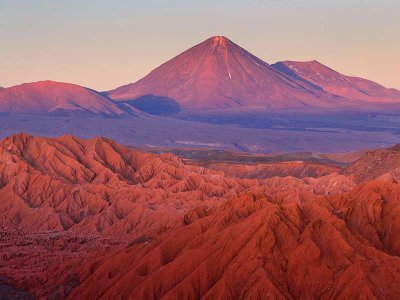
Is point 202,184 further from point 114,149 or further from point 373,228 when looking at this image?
point 373,228

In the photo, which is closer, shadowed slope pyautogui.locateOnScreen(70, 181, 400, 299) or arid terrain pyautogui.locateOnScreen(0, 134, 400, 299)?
shadowed slope pyautogui.locateOnScreen(70, 181, 400, 299)

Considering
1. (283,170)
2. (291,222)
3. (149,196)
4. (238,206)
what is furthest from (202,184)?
(291,222)

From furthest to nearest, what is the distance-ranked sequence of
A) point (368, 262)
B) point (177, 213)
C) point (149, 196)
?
point (149, 196)
point (177, 213)
point (368, 262)

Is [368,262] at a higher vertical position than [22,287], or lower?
higher

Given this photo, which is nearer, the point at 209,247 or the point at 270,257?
the point at 270,257

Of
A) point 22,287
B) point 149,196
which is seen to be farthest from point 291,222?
point 149,196

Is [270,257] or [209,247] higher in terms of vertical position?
[270,257]

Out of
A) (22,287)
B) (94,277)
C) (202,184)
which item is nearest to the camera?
(94,277)

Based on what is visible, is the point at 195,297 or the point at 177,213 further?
the point at 177,213

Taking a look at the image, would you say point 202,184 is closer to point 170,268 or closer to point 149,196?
point 149,196

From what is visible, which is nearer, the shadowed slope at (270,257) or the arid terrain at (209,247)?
the shadowed slope at (270,257)
